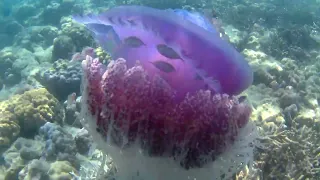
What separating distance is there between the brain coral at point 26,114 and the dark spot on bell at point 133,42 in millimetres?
3435

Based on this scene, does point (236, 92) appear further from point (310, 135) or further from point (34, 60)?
point (34, 60)

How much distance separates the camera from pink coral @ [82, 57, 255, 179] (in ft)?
5.42

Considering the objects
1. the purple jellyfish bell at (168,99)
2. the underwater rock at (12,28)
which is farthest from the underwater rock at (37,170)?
the underwater rock at (12,28)

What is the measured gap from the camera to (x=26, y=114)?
186 inches

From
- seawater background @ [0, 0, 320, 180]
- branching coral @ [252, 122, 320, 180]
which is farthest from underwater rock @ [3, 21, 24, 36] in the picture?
branching coral @ [252, 122, 320, 180]

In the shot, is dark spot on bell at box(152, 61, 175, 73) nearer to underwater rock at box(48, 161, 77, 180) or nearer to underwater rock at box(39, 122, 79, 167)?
underwater rock at box(48, 161, 77, 180)

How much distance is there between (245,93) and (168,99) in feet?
12.8

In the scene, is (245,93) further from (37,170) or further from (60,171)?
(37,170)

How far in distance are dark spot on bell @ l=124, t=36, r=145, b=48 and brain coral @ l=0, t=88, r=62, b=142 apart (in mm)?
3435

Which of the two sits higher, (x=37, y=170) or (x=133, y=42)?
(x=133, y=42)

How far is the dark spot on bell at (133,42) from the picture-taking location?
173 centimetres

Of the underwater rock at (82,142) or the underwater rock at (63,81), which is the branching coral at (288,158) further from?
the underwater rock at (63,81)

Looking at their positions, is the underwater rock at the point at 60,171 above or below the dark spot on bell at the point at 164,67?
below

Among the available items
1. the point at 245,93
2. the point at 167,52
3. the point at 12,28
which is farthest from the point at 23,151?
the point at 12,28
